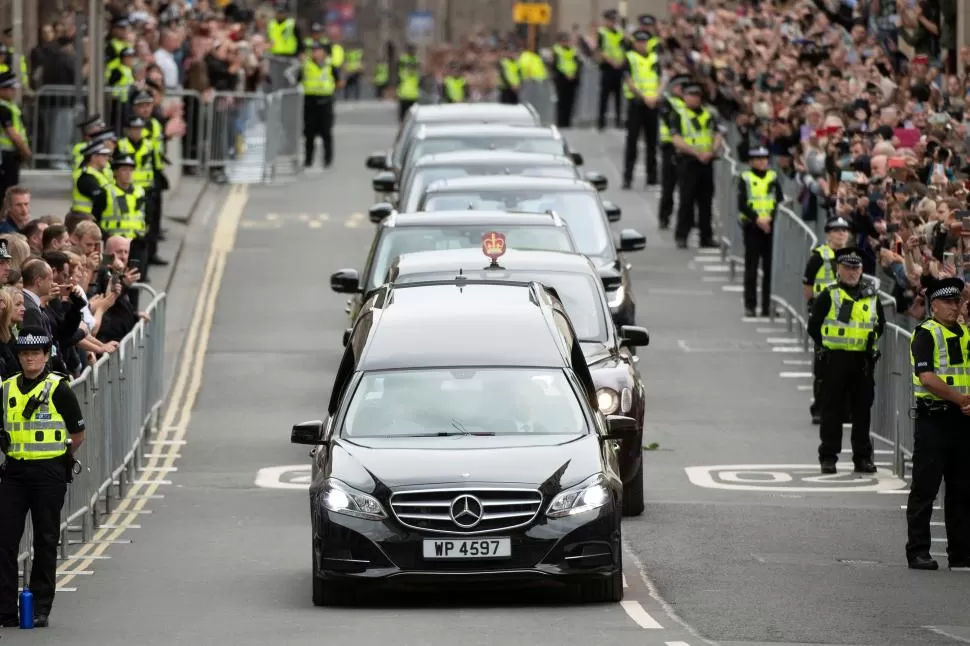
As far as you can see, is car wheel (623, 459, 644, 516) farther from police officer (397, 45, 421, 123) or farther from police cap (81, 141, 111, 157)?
police officer (397, 45, 421, 123)

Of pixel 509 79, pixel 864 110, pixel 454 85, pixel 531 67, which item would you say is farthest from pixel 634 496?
pixel 454 85

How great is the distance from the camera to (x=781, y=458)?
2053cm

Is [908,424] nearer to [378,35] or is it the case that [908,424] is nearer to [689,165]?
[689,165]

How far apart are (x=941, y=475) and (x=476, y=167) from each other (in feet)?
32.9

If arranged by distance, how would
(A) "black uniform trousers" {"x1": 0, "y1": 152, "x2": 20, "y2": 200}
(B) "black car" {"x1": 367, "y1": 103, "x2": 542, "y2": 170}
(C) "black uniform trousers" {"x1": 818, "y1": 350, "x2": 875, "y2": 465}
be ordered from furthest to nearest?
(B) "black car" {"x1": 367, "y1": 103, "x2": 542, "y2": 170}
(A) "black uniform trousers" {"x1": 0, "y1": 152, "x2": 20, "y2": 200}
(C) "black uniform trousers" {"x1": 818, "y1": 350, "x2": 875, "y2": 465}

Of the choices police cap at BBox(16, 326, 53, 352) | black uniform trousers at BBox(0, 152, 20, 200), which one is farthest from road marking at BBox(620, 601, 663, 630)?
black uniform trousers at BBox(0, 152, 20, 200)

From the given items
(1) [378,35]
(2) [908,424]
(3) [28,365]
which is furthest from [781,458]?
(1) [378,35]

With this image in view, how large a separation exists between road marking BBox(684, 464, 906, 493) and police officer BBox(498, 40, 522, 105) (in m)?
33.0

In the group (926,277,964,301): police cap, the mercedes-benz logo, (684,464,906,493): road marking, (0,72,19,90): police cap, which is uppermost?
(0,72,19,90): police cap

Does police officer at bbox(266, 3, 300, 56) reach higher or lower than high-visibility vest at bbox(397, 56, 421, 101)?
higher

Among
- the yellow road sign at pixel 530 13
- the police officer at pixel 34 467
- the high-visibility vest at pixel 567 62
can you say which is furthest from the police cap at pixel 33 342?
the yellow road sign at pixel 530 13

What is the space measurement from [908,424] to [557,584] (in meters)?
6.11

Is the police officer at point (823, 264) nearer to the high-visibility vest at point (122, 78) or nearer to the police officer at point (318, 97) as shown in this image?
the high-visibility vest at point (122, 78)

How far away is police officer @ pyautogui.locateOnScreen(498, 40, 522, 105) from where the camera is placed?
5253 centimetres
